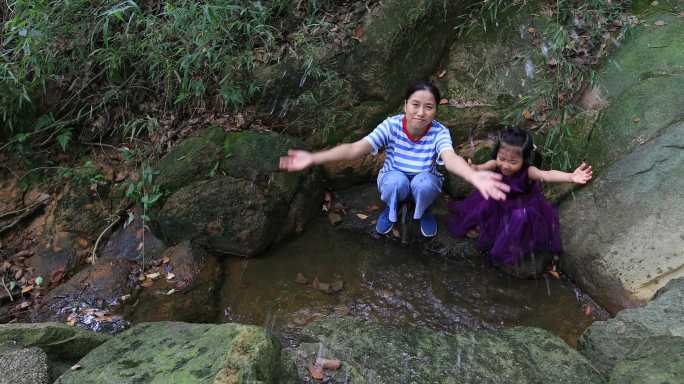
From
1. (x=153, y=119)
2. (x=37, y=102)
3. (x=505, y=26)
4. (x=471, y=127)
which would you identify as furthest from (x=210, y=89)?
(x=505, y=26)

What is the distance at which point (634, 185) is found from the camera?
3.89m

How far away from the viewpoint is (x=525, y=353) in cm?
280

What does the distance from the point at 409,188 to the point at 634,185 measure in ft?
5.92

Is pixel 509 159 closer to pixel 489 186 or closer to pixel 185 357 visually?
pixel 489 186

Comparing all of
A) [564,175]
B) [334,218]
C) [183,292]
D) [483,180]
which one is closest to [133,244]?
[183,292]

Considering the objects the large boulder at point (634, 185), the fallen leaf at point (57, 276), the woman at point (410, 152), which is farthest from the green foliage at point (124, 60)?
the large boulder at point (634, 185)

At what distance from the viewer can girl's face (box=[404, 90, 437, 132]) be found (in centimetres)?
346

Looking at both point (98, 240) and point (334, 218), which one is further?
point (334, 218)

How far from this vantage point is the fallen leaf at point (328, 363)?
2580 mm

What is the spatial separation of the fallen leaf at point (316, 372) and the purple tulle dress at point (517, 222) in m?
2.05

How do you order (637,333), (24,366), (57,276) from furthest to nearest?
(57,276), (637,333), (24,366)

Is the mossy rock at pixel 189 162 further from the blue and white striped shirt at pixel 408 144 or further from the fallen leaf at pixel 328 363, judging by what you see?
the fallen leaf at pixel 328 363

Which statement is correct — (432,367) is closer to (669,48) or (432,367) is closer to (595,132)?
(595,132)

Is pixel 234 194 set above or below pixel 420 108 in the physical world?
below
